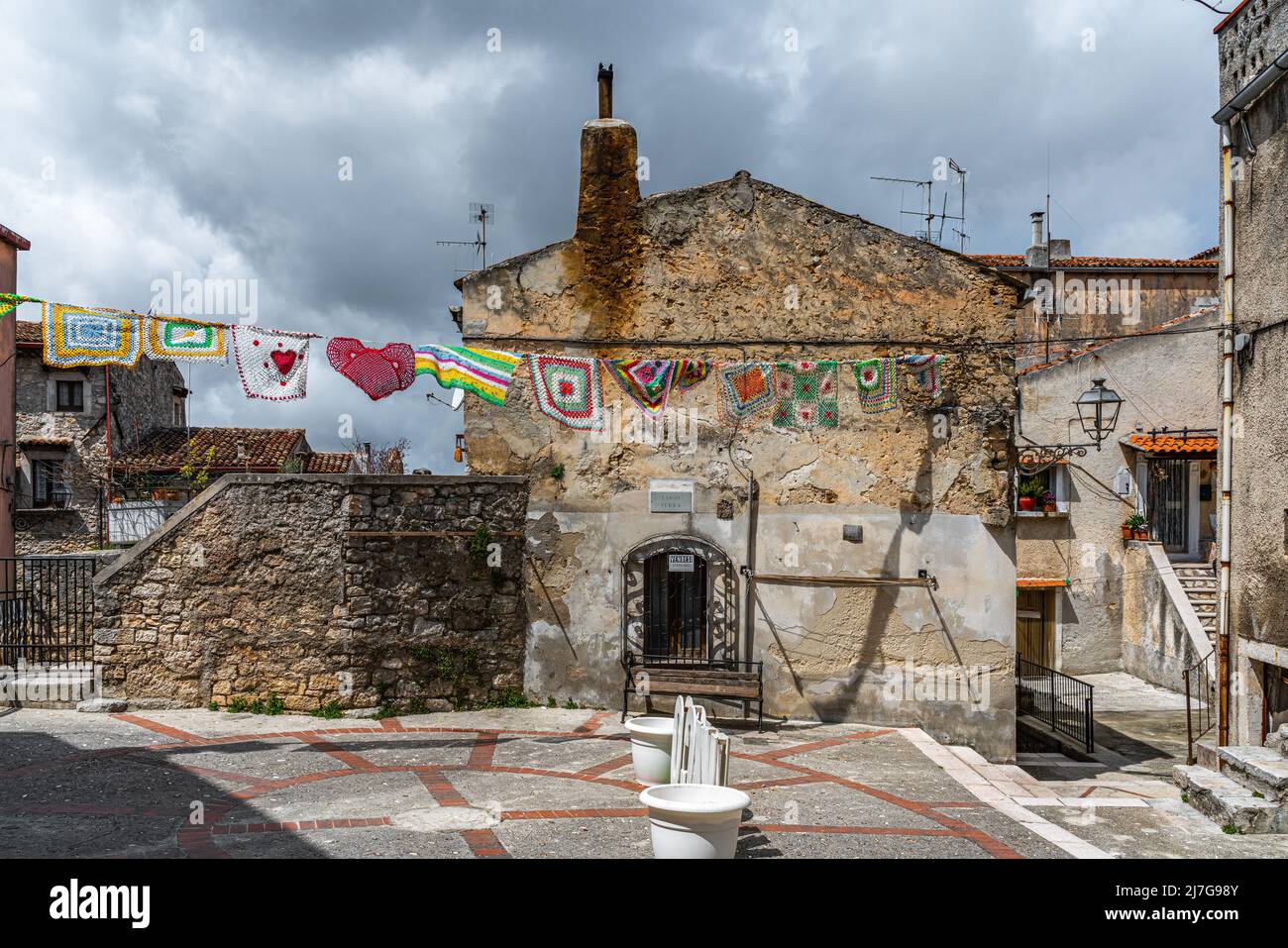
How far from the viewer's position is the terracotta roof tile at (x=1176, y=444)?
21484 millimetres

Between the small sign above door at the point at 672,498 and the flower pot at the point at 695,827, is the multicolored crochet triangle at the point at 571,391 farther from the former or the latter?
the flower pot at the point at 695,827

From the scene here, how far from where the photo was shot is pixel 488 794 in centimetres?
870

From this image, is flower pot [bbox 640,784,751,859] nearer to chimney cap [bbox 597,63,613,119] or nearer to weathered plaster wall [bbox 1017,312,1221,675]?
chimney cap [bbox 597,63,613,119]

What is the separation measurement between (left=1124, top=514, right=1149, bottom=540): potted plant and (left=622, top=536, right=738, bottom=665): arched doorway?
13.8 metres

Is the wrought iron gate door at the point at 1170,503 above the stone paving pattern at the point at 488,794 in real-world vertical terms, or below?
above

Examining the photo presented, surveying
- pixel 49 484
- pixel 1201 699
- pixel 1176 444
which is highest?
pixel 1176 444

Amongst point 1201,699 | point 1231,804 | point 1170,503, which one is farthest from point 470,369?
point 1170,503

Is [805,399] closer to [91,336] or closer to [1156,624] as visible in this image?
[91,336]

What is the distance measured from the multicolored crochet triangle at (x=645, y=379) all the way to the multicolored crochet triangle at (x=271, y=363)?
145 inches

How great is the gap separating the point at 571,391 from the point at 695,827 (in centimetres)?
736

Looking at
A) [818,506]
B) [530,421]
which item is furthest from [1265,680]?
[530,421]

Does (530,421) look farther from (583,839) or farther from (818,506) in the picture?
(583,839)

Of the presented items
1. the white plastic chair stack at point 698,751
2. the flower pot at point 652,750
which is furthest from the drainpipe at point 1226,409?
the white plastic chair stack at point 698,751

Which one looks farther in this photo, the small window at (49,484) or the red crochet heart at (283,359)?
the small window at (49,484)
